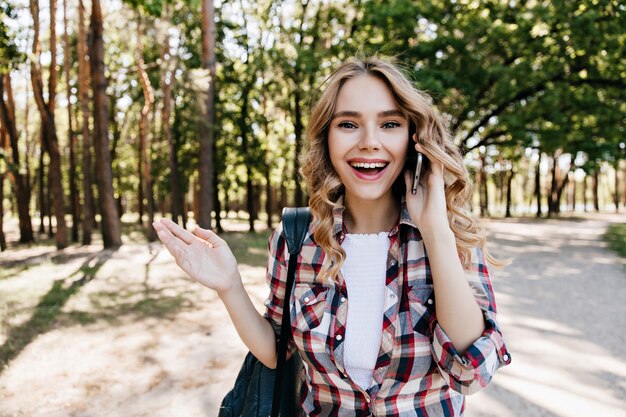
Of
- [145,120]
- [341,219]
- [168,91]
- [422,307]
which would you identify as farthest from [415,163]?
[145,120]

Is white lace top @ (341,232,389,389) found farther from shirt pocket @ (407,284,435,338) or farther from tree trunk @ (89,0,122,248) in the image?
tree trunk @ (89,0,122,248)

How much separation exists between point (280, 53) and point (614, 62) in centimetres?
1123

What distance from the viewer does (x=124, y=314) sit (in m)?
6.75

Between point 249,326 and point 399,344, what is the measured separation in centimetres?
58

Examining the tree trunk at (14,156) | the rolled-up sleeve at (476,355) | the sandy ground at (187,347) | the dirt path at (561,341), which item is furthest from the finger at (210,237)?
the tree trunk at (14,156)

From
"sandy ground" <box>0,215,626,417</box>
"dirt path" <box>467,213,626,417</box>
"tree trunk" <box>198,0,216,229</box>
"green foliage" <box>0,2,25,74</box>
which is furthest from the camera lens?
"tree trunk" <box>198,0,216,229</box>

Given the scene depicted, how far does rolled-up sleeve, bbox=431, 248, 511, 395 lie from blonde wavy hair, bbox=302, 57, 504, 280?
0.13m

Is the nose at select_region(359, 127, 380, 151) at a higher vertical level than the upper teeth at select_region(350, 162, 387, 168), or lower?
higher

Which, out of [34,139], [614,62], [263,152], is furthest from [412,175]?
[34,139]

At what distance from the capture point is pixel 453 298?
140cm

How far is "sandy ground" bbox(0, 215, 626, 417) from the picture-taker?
3963 mm

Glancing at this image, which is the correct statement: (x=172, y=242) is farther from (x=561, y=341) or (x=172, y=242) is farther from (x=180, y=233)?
(x=561, y=341)

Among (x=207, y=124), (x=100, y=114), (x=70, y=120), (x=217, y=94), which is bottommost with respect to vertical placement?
(x=207, y=124)

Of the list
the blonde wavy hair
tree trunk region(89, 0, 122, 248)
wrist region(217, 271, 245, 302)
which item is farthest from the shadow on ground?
the blonde wavy hair
